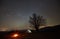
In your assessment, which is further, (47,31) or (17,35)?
(17,35)

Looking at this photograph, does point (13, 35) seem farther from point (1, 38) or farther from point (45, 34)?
point (45, 34)

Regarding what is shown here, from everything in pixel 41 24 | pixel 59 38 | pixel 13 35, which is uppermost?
pixel 41 24

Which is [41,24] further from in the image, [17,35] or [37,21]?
[17,35]

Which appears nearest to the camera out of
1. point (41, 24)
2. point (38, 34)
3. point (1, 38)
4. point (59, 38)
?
point (59, 38)

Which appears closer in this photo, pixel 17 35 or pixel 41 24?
pixel 17 35

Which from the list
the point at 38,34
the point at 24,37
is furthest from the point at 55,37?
the point at 24,37

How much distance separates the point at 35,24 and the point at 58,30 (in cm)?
1355

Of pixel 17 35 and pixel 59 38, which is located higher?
pixel 17 35

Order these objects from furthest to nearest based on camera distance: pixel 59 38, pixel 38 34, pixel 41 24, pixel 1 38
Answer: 1. pixel 41 24
2. pixel 1 38
3. pixel 38 34
4. pixel 59 38

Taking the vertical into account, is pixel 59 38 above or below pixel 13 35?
below

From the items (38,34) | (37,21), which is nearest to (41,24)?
(37,21)

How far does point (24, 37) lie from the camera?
60.5ft

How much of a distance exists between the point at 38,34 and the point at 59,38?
2328mm

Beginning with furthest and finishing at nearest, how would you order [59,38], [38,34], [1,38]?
[1,38]
[38,34]
[59,38]
